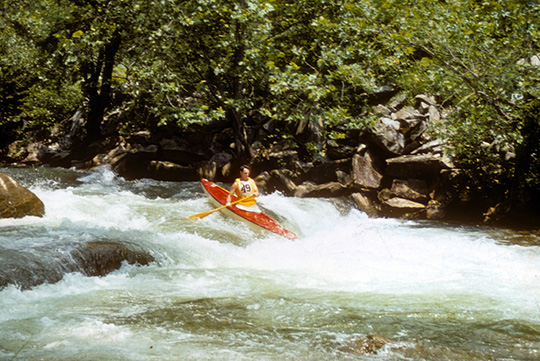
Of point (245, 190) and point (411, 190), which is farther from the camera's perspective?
point (411, 190)

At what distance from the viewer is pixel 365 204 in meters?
11.9

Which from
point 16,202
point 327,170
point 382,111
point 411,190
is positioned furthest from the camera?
point 382,111

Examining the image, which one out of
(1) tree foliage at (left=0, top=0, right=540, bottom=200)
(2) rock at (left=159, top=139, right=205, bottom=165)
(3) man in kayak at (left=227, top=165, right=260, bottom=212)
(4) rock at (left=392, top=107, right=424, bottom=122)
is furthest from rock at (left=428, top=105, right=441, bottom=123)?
(2) rock at (left=159, top=139, right=205, bottom=165)

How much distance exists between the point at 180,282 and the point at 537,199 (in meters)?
8.95

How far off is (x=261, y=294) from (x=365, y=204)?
285 inches

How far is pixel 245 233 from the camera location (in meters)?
8.56

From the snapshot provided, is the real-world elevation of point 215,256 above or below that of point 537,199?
below

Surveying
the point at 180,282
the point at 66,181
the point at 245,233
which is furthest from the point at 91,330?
the point at 66,181

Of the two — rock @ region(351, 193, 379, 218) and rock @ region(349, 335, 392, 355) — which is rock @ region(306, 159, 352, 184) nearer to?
rock @ region(351, 193, 379, 218)

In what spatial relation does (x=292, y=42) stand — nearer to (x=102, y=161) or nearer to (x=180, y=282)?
(x=102, y=161)

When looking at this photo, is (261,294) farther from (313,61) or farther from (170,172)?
(313,61)

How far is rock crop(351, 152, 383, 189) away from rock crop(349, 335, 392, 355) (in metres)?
8.68

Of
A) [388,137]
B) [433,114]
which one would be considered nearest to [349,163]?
[388,137]

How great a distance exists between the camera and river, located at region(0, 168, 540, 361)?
3.53 m
